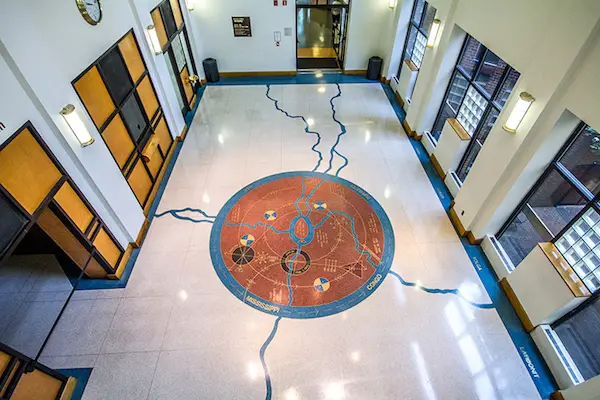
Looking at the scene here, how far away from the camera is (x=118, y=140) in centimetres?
446

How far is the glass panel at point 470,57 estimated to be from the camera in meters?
5.01

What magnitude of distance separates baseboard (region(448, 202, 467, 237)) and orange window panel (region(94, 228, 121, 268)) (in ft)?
16.8

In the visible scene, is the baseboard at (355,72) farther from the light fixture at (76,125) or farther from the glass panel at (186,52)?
the light fixture at (76,125)

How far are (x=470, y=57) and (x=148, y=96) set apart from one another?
18.1 feet

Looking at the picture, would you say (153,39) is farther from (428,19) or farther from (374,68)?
(374,68)

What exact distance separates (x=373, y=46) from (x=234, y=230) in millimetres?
6772

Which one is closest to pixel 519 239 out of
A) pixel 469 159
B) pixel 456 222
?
pixel 456 222

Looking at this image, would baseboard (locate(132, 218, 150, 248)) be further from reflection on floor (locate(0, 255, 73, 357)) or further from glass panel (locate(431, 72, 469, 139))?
glass panel (locate(431, 72, 469, 139))

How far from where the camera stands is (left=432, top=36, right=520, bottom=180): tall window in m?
4.51

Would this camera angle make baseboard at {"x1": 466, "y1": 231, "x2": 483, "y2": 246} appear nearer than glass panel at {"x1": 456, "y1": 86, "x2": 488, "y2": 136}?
Yes

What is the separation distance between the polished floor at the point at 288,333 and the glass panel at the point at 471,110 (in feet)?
4.42

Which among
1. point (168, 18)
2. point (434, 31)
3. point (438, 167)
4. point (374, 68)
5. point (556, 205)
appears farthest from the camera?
point (374, 68)

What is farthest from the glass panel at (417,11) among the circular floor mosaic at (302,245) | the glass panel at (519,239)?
the glass panel at (519,239)

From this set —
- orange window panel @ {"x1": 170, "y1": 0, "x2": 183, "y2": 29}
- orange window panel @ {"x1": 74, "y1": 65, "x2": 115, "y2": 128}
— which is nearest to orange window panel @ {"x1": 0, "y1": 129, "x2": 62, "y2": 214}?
orange window panel @ {"x1": 74, "y1": 65, "x2": 115, "y2": 128}
